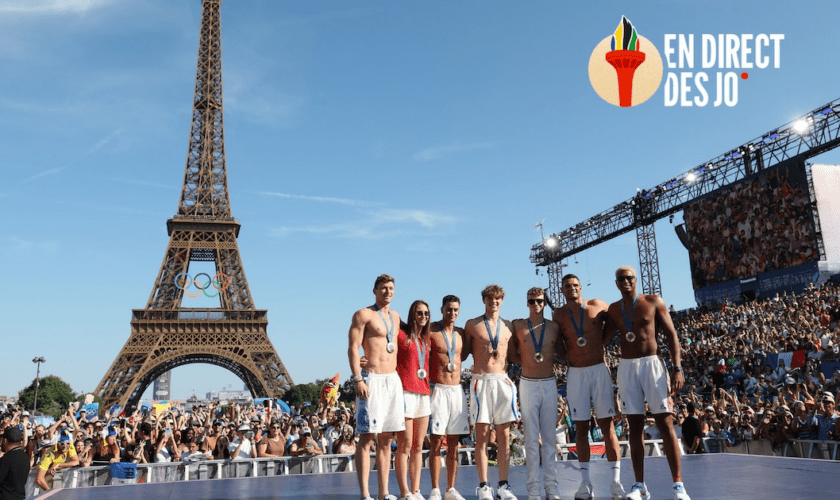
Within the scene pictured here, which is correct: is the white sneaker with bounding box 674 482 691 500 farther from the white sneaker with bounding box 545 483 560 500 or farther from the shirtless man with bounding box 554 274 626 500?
the white sneaker with bounding box 545 483 560 500

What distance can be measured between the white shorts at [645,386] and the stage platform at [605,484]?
0.79 meters

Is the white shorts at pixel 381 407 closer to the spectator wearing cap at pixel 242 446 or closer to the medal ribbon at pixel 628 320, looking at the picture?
the medal ribbon at pixel 628 320

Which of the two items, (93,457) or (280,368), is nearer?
(93,457)

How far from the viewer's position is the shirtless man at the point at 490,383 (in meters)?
5.55

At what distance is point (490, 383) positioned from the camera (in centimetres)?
562

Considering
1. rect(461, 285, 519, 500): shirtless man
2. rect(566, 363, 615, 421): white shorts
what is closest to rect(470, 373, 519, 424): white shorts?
rect(461, 285, 519, 500): shirtless man

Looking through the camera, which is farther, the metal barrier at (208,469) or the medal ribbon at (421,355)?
the metal barrier at (208,469)

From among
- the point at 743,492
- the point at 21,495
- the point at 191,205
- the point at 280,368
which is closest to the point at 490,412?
the point at 743,492

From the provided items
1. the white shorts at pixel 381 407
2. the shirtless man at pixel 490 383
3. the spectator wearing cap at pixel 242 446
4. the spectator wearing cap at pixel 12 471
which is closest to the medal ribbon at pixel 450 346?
the shirtless man at pixel 490 383

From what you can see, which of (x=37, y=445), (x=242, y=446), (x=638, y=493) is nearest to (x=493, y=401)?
(x=638, y=493)

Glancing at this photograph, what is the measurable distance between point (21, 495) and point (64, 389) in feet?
316

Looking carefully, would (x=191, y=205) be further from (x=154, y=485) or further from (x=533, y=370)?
(x=533, y=370)

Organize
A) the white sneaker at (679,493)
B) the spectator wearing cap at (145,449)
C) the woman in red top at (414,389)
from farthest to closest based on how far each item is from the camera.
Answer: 1. the spectator wearing cap at (145,449)
2. the woman in red top at (414,389)
3. the white sneaker at (679,493)

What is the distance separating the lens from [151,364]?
40.5 metres
